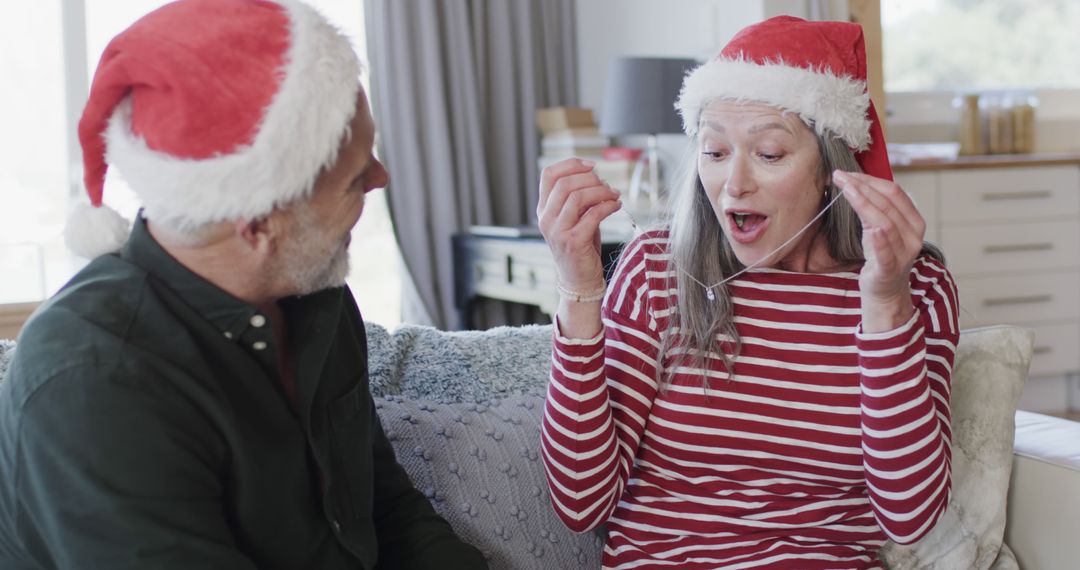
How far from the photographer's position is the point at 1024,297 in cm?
376

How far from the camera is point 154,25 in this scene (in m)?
0.89

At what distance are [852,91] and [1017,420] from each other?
2.24 ft

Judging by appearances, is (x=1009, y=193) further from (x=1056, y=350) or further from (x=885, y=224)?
(x=885, y=224)

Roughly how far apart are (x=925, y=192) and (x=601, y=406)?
2712mm

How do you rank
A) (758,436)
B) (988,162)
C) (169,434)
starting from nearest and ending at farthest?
(169,434)
(758,436)
(988,162)

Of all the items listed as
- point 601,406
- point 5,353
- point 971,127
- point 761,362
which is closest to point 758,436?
point 761,362

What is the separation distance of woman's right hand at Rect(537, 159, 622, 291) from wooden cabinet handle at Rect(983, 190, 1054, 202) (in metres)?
2.88

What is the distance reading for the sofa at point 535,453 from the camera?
134cm

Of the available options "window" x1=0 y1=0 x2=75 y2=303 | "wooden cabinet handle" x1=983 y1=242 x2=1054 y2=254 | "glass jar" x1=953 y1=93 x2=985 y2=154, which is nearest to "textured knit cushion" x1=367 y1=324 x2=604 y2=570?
"window" x1=0 y1=0 x2=75 y2=303

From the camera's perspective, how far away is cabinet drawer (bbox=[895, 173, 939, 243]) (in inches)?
141

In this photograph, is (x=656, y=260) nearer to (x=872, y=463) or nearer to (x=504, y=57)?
(x=872, y=463)

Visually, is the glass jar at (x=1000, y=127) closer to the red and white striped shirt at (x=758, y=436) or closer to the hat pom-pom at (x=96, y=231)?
the red and white striped shirt at (x=758, y=436)

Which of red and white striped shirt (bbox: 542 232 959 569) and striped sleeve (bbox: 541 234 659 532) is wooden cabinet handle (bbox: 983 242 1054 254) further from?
striped sleeve (bbox: 541 234 659 532)

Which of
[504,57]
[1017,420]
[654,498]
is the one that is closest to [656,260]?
[654,498]
